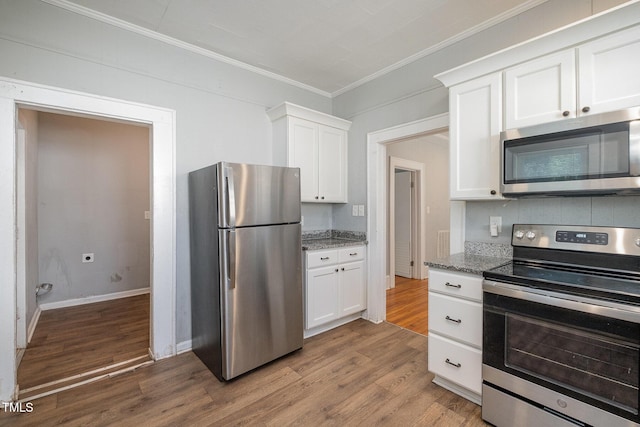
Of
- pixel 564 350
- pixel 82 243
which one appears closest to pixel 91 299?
pixel 82 243

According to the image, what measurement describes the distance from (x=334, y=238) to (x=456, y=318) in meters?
1.87

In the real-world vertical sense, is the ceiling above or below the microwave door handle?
above

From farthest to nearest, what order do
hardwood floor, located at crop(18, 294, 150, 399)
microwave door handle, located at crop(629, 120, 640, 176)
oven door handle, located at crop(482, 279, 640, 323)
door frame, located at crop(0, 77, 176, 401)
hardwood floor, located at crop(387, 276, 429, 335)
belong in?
hardwood floor, located at crop(387, 276, 429, 335) < hardwood floor, located at crop(18, 294, 150, 399) < door frame, located at crop(0, 77, 176, 401) < microwave door handle, located at crop(629, 120, 640, 176) < oven door handle, located at crop(482, 279, 640, 323)

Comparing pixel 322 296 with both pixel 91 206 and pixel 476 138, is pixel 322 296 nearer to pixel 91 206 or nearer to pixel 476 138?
pixel 476 138

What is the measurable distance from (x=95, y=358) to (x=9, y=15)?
258 centimetres

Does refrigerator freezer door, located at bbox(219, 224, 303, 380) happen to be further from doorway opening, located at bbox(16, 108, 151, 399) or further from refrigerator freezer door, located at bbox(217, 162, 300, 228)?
doorway opening, located at bbox(16, 108, 151, 399)

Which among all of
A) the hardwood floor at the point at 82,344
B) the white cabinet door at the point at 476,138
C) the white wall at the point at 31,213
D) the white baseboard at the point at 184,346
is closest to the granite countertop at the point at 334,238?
the white cabinet door at the point at 476,138

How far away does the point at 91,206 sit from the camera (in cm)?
384

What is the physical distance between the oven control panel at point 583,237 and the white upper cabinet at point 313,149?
2.08 metres

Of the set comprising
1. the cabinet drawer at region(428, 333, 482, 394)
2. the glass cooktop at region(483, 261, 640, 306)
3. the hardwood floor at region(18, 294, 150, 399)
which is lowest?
the hardwood floor at region(18, 294, 150, 399)

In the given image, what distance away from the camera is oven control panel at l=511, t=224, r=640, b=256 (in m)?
1.58

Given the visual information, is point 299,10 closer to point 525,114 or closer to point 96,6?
point 96,6

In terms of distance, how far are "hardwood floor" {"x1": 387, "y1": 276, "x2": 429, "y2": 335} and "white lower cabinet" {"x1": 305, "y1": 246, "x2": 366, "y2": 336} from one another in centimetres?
50

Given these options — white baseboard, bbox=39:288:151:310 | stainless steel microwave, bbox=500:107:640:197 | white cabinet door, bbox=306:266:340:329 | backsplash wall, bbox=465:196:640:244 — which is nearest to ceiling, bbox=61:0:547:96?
stainless steel microwave, bbox=500:107:640:197
